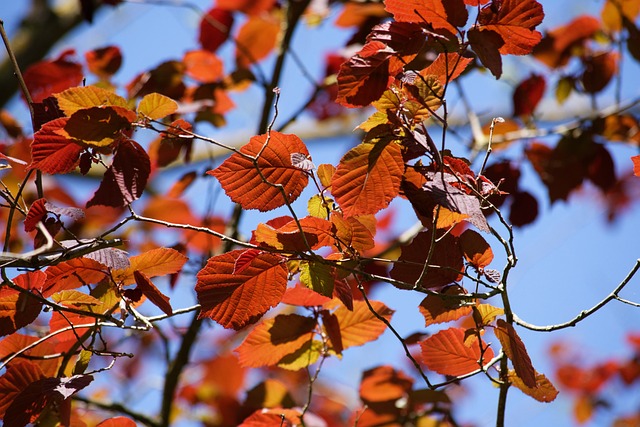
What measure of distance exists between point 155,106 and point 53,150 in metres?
0.15

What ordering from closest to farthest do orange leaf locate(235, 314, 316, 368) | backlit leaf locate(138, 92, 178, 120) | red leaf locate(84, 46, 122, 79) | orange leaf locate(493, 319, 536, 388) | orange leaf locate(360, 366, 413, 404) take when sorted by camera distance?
orange leaf locate(493, 319, 536, 388)
backlit leaf locate(138, 92, 178, 120)
orange leaf locate(235, 314, 316, 368)
orange leaf locate(360, 366, 413, 404)
red leaf locate(84, 46, 122, 79)

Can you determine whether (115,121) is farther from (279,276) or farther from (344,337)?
(344,337)

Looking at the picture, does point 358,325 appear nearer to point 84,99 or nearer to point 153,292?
point 153,292

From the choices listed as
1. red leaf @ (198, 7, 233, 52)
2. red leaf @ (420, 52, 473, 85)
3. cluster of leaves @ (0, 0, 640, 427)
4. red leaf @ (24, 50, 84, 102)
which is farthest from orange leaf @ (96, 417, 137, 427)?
red leaf @ (198, 7, 233, 52)

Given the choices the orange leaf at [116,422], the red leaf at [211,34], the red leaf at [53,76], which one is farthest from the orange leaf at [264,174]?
the red leaf at [211,34]

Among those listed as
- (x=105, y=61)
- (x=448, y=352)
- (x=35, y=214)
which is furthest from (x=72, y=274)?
(x=105, y=61)

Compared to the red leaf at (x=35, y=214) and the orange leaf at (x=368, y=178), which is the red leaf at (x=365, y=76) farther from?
the red leaf at (x=35, y=214)

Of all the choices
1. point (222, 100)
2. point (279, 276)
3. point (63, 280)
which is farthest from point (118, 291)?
point (222, 100)

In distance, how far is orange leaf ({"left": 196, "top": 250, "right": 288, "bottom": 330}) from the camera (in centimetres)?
83

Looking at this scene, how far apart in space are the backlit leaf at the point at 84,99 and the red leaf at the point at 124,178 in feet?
0.19

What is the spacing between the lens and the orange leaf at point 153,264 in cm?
90

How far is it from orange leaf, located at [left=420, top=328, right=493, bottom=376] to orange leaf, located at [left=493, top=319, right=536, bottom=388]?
4.3 inches

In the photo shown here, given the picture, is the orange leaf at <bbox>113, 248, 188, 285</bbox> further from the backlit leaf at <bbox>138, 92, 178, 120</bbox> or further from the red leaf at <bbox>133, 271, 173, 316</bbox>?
the backlit leaf at <bbox>138, 92, 178, 120</bbox>

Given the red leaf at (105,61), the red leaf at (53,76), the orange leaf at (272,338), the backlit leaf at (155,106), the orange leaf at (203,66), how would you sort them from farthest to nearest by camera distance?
the orange leaf at (203,66), the red leaf at (105,61), the red leaf at (53,76), the orange leaf at (272,338), the backlit leaf at (155,106)
